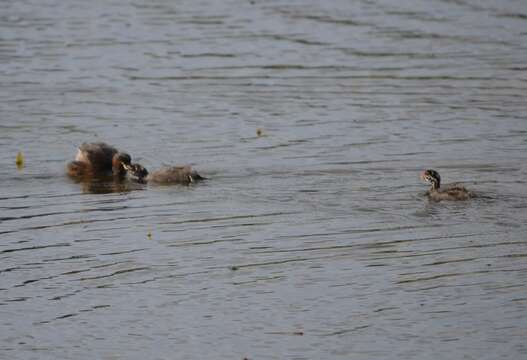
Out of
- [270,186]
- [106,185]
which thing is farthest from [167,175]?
[270,186]

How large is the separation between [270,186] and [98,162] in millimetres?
2162

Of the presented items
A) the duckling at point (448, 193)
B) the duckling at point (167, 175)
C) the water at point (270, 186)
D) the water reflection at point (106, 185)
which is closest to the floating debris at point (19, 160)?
the water at point (270, 186)

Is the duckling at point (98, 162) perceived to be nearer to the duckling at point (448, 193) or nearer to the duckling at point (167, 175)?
the duckling at point (167, 175)

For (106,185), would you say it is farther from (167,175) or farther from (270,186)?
(270,186)

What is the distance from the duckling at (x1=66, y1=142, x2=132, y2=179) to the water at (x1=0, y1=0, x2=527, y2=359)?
24 centimetres

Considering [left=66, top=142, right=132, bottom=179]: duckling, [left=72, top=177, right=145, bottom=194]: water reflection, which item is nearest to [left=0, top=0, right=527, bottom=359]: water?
[left=72, top=177, right=145, bottom=194]: water reflection

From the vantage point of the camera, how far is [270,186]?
1209cm

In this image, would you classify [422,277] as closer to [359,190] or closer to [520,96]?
[359,190]

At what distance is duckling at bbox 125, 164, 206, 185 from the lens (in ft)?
40.5

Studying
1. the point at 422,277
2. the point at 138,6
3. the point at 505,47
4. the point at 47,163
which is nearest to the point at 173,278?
the point at 422,277

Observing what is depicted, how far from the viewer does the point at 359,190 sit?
11.8 meters

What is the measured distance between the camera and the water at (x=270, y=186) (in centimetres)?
833

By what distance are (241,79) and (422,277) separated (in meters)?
8.43

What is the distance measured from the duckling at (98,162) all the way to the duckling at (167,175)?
25 cm
